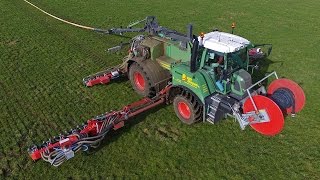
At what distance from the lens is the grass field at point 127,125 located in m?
9.30

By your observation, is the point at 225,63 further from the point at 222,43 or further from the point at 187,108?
the point at 187,108

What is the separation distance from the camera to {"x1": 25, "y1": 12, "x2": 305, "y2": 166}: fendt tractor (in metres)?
9.24

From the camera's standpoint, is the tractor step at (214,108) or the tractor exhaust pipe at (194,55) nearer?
the tractor exhaust pipe at (194,55)

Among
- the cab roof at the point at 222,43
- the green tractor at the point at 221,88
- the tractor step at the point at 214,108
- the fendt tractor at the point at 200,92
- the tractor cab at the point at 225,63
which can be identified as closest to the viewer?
the fendt tractor at the point at 200,92

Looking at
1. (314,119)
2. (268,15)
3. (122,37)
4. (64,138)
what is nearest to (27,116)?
(64,138)

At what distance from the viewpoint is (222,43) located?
392 inches

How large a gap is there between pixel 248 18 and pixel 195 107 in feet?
50.0

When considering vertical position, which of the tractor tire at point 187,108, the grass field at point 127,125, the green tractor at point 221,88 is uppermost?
the green tractor at point 221,88

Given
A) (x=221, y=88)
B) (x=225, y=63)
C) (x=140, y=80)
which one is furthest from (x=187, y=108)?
(x=140, y=80)

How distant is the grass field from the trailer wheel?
38cm

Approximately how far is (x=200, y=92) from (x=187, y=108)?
0.91 m

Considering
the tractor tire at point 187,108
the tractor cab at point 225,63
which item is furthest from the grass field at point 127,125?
the tractor cab at point 225,63

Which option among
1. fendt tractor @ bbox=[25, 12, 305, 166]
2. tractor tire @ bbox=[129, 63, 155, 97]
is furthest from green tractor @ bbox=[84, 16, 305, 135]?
tractor tire @ bbox=[129, 63, 155, 97]

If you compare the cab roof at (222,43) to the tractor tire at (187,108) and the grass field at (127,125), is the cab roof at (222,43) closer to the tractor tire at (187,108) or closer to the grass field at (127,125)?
the tractor tire at (187,108)
